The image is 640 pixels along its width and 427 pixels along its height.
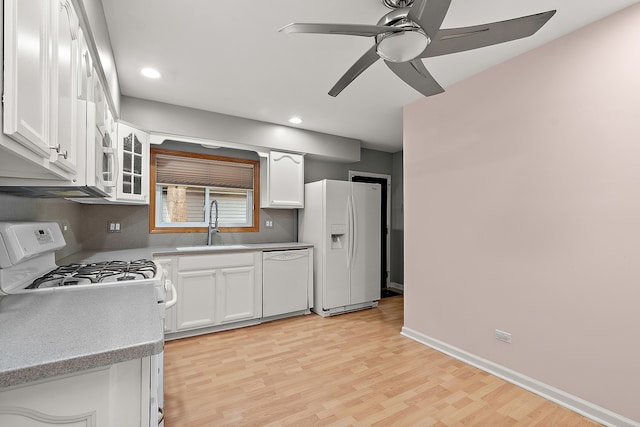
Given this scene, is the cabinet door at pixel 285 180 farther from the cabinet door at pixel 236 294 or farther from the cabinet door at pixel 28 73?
the cabinet door at pixel 28 73

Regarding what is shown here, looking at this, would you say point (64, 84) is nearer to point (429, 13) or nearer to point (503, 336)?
point (429, 13)

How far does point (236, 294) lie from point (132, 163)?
168 cm

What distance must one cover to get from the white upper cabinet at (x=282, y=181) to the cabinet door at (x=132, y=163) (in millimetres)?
1385

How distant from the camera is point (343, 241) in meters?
3.93

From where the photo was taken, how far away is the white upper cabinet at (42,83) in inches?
29.3

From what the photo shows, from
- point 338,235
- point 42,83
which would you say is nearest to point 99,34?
point 42,83

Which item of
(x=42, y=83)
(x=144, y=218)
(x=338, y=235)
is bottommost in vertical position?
(x=338, y=235)

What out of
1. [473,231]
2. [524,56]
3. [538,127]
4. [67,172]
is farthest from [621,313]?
[67,172]

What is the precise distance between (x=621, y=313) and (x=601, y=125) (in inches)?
44.9

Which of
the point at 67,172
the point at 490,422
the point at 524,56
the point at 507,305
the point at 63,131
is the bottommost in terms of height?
the point at 490,422

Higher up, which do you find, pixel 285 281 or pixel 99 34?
pixel 99 34

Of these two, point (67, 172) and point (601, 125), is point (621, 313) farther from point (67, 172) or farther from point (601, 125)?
point (67, 172)

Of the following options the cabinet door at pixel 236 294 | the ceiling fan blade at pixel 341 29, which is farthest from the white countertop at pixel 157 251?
the ceiling fan blade at pixel 341 29

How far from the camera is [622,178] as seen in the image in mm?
1765
